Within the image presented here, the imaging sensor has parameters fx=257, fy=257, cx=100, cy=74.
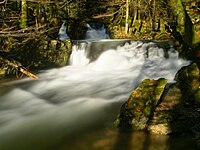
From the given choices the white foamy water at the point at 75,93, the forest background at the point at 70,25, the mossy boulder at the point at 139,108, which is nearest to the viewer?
the mossy boulder at the point at 139,108

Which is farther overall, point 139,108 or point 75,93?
point 75,93

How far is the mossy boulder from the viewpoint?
5.77 m

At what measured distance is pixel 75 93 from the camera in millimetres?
9203

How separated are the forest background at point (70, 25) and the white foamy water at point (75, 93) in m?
1.04

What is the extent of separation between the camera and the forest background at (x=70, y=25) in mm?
10611

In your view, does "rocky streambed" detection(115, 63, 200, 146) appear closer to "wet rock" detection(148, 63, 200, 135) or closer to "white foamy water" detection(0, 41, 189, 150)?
"wet rock" detection(148, 63, 200, 135)

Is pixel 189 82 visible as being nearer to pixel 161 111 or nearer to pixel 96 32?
pixel 161 111

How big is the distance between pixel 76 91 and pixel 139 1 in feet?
40.9

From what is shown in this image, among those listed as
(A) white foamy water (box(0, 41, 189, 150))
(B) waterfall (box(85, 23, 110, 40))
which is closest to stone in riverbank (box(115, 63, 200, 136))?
(A) white foamy water (box(0, 41, 189, 150))

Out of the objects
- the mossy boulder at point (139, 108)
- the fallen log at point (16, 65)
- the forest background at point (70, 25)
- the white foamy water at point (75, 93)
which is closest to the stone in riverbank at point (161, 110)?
the mossy boulder at point (139, 108)

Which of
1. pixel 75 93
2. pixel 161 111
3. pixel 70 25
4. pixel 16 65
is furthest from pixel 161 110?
pixel 70 25

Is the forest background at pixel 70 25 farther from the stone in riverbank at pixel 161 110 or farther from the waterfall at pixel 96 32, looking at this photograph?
the stone in riverbank at pixel 161 110

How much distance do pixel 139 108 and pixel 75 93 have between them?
145 inches

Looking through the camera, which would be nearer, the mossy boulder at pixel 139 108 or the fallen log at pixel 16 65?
the mossy boulder at pixel 139 108
